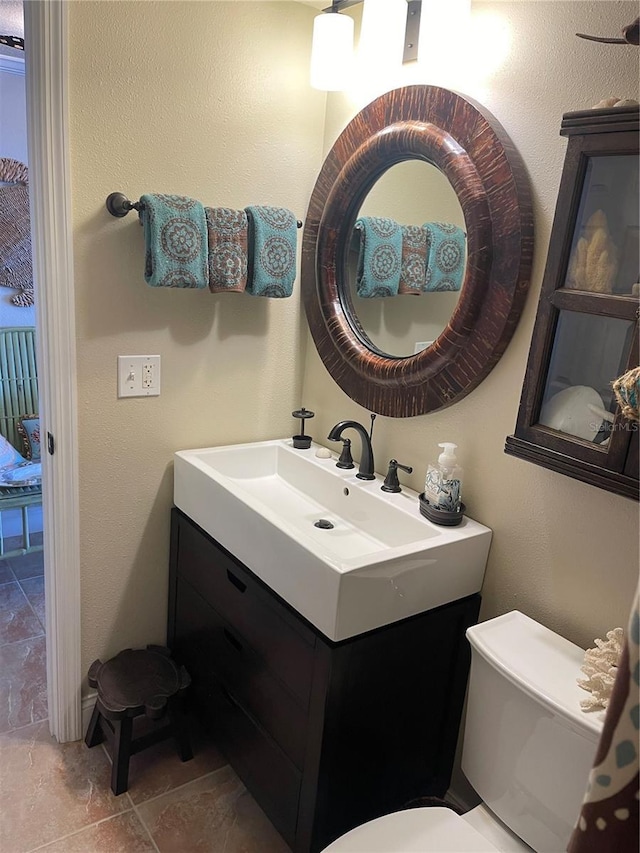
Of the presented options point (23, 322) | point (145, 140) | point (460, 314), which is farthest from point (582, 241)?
point (23, 322)

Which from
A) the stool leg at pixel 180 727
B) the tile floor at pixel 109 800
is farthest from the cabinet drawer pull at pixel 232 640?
the tile floor at pixel 109 800

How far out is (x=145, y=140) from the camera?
1614 mm

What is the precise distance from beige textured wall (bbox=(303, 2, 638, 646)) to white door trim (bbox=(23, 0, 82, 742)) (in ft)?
2.83

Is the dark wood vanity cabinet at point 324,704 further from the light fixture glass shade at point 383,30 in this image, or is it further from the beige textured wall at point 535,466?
the light fixture glass shade at point 383,30

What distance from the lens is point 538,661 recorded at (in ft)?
4.01

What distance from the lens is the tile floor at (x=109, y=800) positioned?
5.26 feet

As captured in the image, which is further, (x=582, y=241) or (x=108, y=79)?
(x=108, y=79)

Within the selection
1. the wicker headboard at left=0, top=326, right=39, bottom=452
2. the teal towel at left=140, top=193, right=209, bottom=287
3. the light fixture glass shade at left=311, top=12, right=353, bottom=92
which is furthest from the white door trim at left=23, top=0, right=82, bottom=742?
the wicker headboard at left=0, top=326, right=39, bottom=452

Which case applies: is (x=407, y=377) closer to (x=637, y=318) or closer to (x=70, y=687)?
(x=637, y=318)

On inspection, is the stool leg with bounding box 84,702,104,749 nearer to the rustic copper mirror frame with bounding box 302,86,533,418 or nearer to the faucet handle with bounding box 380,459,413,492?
the faucet handle with bounding box 380,459,413,492

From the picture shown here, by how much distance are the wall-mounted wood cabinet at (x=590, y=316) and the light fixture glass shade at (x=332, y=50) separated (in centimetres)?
82

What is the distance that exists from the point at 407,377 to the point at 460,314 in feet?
0.79

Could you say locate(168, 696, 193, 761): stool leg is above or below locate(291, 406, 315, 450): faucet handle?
below

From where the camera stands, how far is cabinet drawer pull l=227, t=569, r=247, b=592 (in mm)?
1603
